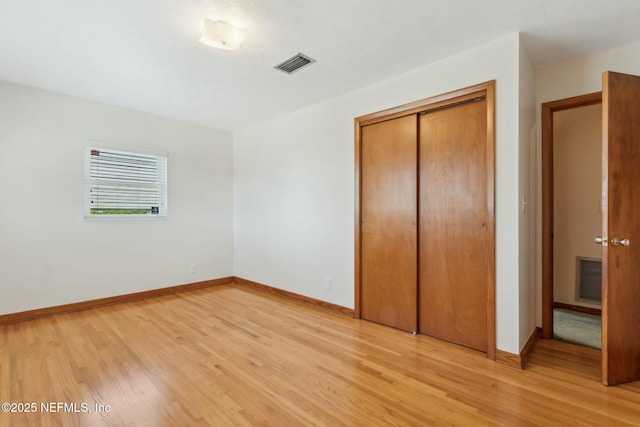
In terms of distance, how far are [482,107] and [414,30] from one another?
82 centimetres

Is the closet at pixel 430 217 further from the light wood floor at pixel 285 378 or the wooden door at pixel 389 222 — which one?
the light wood floor at pixel 285 378

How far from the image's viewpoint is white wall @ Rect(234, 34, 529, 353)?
2.29 meters

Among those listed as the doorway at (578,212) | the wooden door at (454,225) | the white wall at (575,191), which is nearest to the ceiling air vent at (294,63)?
the wooden door at (454,225)

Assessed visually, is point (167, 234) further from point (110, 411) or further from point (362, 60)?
point (362, 60)

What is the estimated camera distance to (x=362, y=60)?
2.66 m

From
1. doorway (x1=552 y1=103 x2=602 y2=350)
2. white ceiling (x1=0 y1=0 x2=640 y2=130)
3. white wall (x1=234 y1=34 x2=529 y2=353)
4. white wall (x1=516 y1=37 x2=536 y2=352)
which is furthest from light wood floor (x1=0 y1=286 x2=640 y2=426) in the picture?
white ceiling (x1=0 y1=0 x2=640 y2=130)

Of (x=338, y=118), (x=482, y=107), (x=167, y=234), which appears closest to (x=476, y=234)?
(x=482, y=107)

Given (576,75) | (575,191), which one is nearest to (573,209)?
(575,191)

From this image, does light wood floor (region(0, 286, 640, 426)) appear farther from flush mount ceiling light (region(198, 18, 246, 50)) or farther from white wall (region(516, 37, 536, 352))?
flush mount ceiling light (region(198, 18, 246, 50))

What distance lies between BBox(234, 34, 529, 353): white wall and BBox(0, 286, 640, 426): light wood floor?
0.47m

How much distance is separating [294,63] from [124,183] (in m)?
2.78

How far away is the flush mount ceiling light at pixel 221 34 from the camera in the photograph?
6.86 feet

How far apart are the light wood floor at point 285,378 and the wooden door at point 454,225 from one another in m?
0.23

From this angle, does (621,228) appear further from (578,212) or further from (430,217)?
(578,212)
